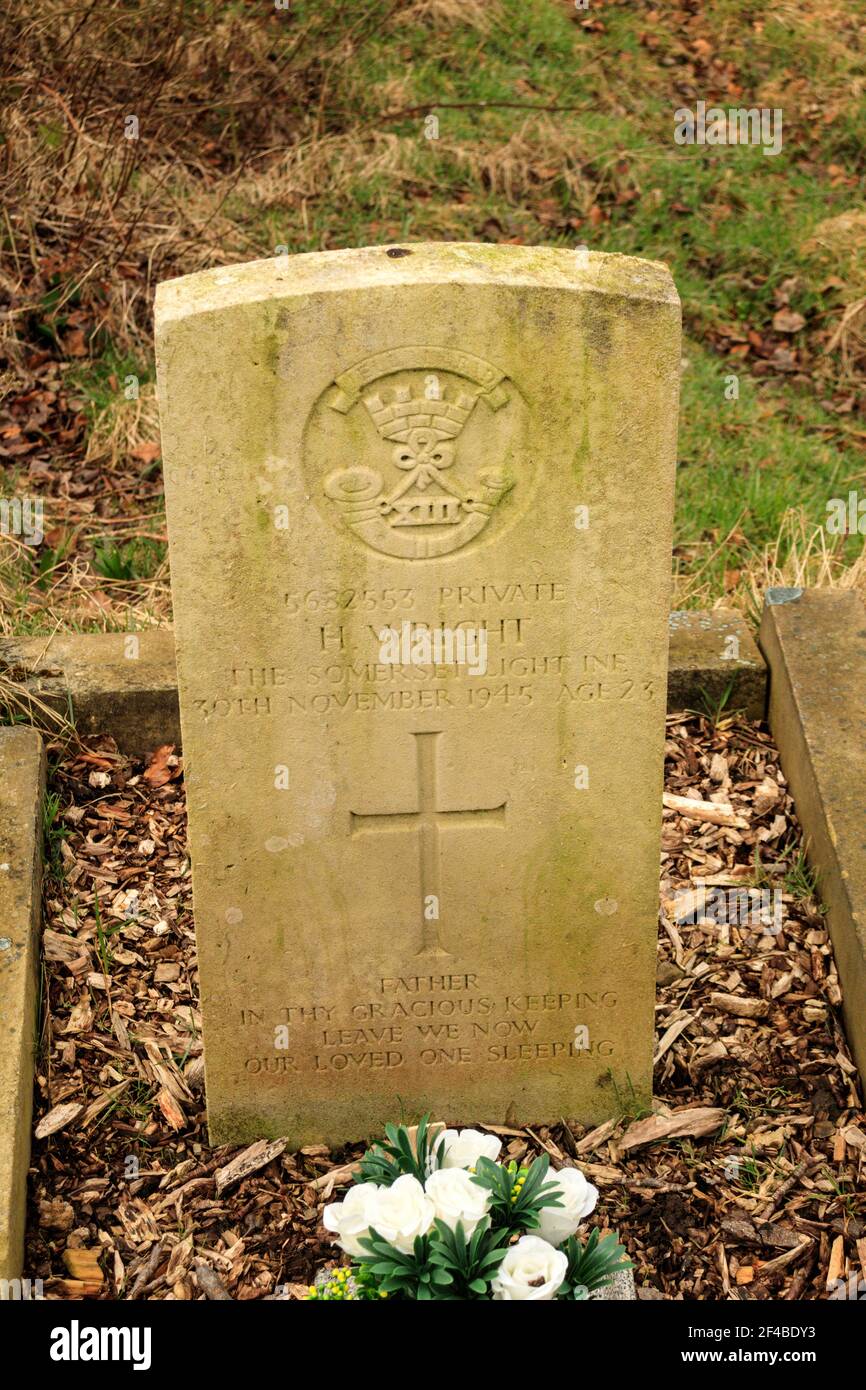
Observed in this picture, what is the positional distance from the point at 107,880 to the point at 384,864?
4.15 feet

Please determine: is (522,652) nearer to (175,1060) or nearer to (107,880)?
(175,1060)

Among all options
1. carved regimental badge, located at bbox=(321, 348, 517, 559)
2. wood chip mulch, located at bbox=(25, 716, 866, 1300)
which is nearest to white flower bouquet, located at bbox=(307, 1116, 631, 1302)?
wood chip mulch, located at bbox=(25, 716, 866, 1300)

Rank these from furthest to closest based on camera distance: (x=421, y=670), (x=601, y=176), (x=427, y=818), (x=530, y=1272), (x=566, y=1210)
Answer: (x=601, y=176) < (x=427, y=818) < (x=421, y=670) < (x=566, y=1210) < (x=530, y=1272)

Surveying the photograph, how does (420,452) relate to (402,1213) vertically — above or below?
above

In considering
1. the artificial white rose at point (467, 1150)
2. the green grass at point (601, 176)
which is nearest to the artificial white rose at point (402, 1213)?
the artificial white rose at point (467, 1150)

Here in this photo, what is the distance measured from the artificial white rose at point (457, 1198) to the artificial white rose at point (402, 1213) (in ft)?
0.06

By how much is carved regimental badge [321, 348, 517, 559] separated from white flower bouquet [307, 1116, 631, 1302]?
3.70 feet

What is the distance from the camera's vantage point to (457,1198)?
2.55 metres

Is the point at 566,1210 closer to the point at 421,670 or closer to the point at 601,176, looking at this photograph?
the point at 421,670

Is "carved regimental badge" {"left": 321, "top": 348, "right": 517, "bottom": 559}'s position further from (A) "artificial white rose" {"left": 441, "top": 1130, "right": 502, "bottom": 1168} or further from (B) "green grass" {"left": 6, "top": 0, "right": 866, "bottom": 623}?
(B) "green grass" {"left": 6, "top": 0, "right": 866, "bottom": 623}

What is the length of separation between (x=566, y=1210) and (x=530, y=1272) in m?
0.16

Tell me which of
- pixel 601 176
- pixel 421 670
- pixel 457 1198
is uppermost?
pixel 601 176

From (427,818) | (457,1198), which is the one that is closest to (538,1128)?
(427,818)

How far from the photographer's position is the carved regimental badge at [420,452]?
2773 mm
